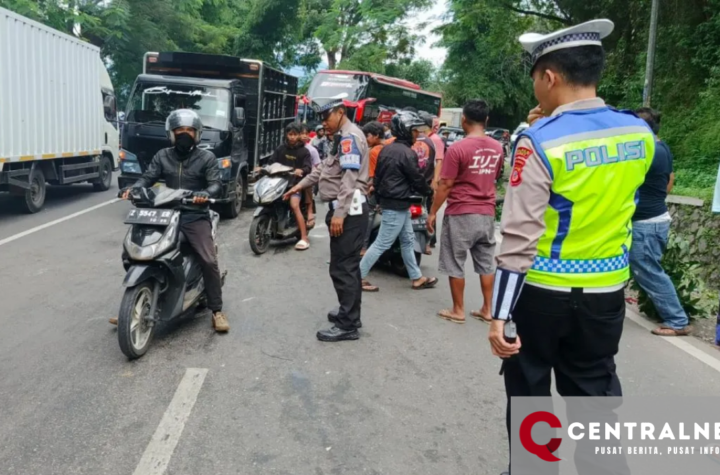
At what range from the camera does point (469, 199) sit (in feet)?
17.3

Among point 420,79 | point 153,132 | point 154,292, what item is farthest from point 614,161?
point 420,79

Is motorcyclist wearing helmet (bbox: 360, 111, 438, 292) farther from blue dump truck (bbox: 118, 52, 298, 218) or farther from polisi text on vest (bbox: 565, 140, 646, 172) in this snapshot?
blue dump truck (bbox: 118, 52, 298, 218)

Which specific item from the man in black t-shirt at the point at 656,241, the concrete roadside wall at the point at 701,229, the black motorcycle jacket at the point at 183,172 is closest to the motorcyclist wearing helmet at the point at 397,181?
the black motorcycle jacket at the point at 183,172

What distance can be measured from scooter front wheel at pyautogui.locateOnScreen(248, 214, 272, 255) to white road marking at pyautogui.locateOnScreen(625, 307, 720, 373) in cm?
430

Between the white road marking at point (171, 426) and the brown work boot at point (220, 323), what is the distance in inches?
27.7

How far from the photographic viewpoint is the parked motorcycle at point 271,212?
778 cm

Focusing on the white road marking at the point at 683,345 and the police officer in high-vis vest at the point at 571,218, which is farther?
Answer: the white road marking at the point at 683,345

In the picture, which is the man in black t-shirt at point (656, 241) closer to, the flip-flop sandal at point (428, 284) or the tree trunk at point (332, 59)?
the flip-flop sandal at point (428, 284)

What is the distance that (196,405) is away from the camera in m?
3.66

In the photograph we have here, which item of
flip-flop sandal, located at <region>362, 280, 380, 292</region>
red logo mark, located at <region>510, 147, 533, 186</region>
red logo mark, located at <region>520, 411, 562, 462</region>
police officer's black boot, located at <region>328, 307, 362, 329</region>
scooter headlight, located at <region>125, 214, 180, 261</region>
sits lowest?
flip-flop sandal, located at <region>362, 280, 380, 292</region>

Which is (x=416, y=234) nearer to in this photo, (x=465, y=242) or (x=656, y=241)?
(x=465, y=242)

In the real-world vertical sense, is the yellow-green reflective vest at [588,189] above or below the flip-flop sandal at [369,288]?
above

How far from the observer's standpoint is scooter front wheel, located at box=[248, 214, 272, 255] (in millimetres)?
7656

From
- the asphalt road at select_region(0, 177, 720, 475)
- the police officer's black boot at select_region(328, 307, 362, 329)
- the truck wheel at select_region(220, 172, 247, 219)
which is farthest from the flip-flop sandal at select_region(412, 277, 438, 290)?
the truck wheel at select_region(220, 172, 247, 219)
